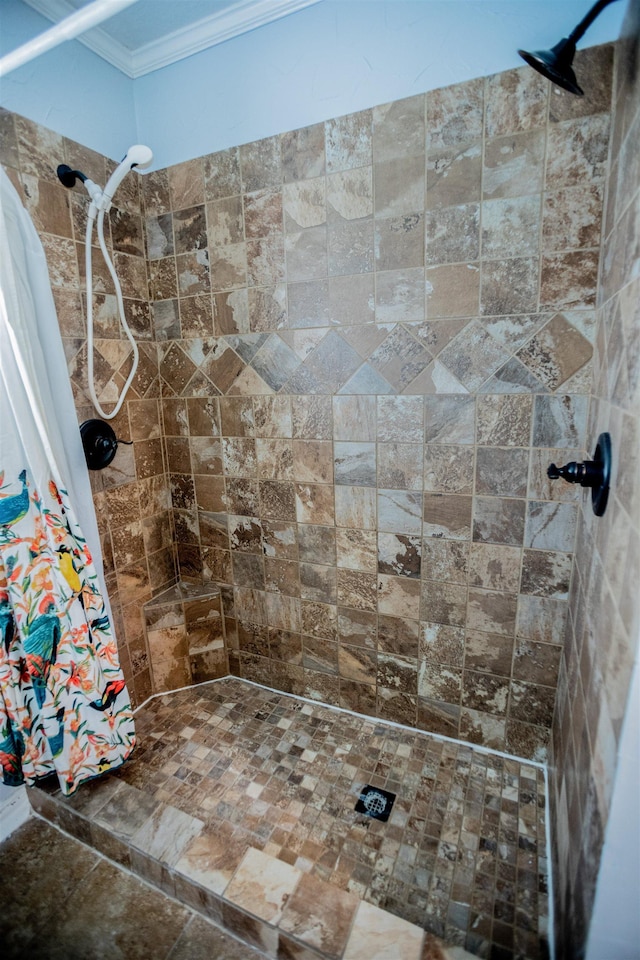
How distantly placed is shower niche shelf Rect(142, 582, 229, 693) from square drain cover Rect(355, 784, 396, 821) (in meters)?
0.79

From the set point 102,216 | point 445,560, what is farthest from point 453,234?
point 102,216

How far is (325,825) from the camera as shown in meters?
1.21

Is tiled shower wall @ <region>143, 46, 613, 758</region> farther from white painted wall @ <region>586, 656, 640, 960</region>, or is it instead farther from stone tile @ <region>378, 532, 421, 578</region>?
white painted wall @ <region>586, 656, 640, 960</region>

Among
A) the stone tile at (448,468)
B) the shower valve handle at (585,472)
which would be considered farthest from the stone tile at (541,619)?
the shower valve handle at (585,472)

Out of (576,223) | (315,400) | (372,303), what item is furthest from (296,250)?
(576,223)

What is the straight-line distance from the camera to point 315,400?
4.74ft

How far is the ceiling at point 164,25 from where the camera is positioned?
50.4 inches

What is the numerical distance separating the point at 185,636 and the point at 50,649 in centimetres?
63

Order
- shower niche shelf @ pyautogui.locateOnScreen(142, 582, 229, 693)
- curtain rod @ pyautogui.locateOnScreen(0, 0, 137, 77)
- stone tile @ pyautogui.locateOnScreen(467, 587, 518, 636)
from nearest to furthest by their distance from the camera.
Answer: curtain rod @ pyautogui.locateOnScreen(0, 0, 137, 77) < stone tile @ pyautogui.locateOnScreen(467, 587, 518, 636) < shower niche shelf @ pyautogui.locateOnScreen(142, 582, 229, 693)

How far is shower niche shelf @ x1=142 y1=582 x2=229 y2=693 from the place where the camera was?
171 cm

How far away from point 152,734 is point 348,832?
2.52ft

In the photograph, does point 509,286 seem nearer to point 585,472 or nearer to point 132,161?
point 585,472

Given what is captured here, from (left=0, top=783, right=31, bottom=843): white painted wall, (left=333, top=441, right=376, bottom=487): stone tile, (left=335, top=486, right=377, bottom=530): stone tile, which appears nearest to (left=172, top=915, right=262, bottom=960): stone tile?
(left=0, top=783, right=31, bottom=843): white painted wall

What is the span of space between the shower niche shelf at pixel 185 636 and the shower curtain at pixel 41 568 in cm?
40
